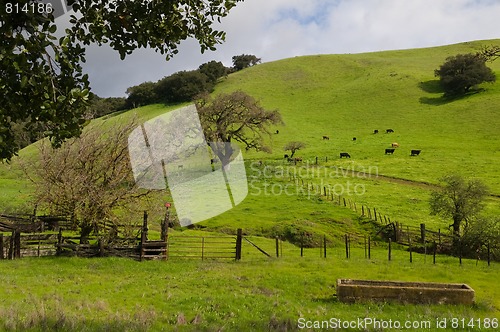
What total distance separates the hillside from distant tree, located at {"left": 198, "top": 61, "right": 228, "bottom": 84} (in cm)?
277

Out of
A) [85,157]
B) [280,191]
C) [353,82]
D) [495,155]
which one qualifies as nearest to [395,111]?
[353,82]

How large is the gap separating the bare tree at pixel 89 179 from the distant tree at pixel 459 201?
2138 centimetres

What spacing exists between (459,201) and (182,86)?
241 feet

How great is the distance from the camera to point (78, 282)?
1630 cm

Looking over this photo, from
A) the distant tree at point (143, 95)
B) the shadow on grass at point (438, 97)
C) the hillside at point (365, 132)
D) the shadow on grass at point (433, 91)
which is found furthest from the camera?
the distant tree at point (143, 95)

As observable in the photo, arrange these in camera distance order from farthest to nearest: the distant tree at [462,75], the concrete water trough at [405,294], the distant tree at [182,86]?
the distant tree at [182,86] < the distant tree at [462,75] < the concrete water trough at [405,294]

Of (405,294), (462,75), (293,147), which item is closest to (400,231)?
(405,294)

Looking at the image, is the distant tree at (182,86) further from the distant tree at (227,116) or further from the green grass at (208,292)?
the green grass at (208,292)

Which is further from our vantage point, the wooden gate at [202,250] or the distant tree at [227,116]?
the distant tree at [227,116]

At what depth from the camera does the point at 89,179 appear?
22.8m

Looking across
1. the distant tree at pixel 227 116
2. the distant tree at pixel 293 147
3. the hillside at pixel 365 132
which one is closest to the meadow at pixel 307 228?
the hillside at pixel 365 132

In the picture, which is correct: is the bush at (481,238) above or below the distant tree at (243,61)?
below

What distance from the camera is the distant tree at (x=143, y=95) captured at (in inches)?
3836

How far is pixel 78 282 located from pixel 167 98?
8322cm
